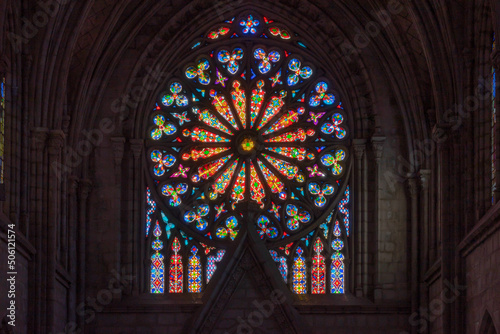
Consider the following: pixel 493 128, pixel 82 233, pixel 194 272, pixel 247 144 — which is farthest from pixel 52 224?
pixel 493 128

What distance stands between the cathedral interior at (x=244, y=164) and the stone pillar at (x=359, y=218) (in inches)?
1.7

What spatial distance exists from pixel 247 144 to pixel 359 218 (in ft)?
10.4

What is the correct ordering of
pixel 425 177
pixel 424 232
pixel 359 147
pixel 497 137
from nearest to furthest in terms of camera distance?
pixel 497 137 → pixel 424 232 → pixel 425 177 → pixel 359 147

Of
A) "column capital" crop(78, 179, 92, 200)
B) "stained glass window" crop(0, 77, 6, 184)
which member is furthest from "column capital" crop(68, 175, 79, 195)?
"stained glass window" crop(0, 77, 6, 184)

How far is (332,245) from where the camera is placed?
97.3 feet

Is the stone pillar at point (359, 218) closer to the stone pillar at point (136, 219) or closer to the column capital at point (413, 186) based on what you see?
the column capital at point (413, 186)

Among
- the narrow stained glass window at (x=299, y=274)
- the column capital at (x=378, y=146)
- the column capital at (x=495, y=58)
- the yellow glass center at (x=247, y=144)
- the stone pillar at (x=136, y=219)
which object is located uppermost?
the column capital at (x=495, y=58)

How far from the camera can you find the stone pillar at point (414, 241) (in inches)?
1109

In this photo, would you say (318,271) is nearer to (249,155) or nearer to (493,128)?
(249,155)

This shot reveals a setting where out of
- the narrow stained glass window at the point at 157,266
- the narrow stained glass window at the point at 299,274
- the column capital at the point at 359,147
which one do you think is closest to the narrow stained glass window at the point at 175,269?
the narrow stained glass window at the point at 157,266

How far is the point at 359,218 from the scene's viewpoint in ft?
96.2

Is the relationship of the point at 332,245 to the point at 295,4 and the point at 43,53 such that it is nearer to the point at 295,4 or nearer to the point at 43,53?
the point at 295,4

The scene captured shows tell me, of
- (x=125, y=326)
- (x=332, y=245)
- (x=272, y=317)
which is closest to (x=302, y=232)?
(x=332, y=245)

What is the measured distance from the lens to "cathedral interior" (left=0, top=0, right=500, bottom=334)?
27.7 metres
